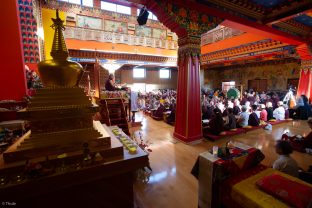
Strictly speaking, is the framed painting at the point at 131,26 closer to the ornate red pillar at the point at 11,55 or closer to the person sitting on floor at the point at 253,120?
the ornate red pillar at the point at 11,55

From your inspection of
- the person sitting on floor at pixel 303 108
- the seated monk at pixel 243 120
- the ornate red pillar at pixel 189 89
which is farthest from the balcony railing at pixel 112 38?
the person sitting on floor at pixel 303 108

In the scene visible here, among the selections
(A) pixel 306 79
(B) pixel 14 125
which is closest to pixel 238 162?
(B) pixel 14 125

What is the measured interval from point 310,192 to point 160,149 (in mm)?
3454

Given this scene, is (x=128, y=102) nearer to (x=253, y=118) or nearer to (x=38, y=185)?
(x=253, y=118)

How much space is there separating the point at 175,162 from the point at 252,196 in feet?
7.54

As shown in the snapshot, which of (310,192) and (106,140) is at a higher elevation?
(106,140)

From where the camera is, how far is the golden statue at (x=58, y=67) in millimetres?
1583

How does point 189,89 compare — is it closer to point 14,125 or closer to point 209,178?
point 209,178

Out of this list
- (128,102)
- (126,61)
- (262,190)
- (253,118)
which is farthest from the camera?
(126,61)

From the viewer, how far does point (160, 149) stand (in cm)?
476

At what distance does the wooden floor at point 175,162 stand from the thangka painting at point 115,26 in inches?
351

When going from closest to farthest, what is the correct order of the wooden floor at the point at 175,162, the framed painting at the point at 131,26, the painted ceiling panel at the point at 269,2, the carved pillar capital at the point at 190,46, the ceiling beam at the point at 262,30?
the wooden floor at the point at 175,162
the carved pillar capital at the point at 190,46
the painted ceiling panel at the point at 269,2
the ceiling beam at the point at 262,30
the framed painting at the point at 131,26

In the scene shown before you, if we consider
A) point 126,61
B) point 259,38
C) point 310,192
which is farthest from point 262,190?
point 126,61

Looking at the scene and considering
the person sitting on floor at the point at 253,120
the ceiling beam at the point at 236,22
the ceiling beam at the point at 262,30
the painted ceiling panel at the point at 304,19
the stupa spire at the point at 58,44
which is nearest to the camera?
the stupa spire at the point at 58,44
